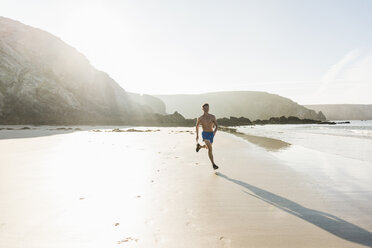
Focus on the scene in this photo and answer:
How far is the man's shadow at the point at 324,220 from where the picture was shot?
3.78 metres

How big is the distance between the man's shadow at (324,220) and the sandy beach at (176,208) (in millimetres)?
15

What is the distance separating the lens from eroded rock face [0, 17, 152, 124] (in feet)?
150

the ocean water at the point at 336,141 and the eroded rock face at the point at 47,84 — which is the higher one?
the eroded rock face at the point at 47,84

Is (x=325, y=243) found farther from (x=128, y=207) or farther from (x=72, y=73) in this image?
(x=72, y=73)

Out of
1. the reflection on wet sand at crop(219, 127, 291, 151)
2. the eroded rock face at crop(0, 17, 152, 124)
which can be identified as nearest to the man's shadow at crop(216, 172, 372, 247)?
the reflection on wet sand at crop(219, 127, 291, 151)

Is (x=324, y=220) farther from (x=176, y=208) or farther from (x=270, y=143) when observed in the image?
(x=270, y=143)

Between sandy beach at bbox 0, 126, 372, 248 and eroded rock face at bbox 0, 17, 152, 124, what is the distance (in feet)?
140

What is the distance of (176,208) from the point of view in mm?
4988

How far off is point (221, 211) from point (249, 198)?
3.79 ft

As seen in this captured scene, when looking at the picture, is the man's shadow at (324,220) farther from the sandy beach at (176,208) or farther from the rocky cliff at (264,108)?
the rocky cliff at (264,108)

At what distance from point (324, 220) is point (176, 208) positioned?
262cm

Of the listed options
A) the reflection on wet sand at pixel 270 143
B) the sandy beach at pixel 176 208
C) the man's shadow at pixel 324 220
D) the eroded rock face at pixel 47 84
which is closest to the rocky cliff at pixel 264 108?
the eroded rock face at pixel 47 84

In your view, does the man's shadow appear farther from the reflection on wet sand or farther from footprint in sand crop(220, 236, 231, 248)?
the reflection on wet sand

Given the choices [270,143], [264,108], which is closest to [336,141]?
[270,143]
